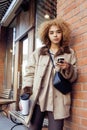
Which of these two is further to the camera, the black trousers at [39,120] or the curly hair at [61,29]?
the curly hair at [61,29]

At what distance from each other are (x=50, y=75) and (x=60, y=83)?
6.3 inches

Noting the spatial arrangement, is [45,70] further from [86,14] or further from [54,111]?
[86,14]

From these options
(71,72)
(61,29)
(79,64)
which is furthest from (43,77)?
(61,29)

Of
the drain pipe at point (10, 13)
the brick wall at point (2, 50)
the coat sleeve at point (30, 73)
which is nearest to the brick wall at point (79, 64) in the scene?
the coat sleeve at point (30, 73)

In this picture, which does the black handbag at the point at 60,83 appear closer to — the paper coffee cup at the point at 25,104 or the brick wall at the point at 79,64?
the brick wall at the point at 79,64

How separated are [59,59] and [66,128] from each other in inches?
34.6

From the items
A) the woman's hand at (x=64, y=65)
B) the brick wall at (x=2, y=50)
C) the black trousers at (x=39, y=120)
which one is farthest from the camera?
the brick wall at (x=2, y=50)

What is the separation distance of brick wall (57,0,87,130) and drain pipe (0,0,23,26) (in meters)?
3.51

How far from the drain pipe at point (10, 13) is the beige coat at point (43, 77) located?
12.3 feet

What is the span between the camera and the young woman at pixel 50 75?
258cm

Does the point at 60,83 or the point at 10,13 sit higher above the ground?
the point at 10,13

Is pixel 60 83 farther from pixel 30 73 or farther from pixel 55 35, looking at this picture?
pixel 55 35

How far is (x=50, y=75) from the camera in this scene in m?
2.67

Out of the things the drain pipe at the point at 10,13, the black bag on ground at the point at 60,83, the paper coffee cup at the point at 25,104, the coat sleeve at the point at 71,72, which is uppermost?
the drain pipe at the point at 10,13
